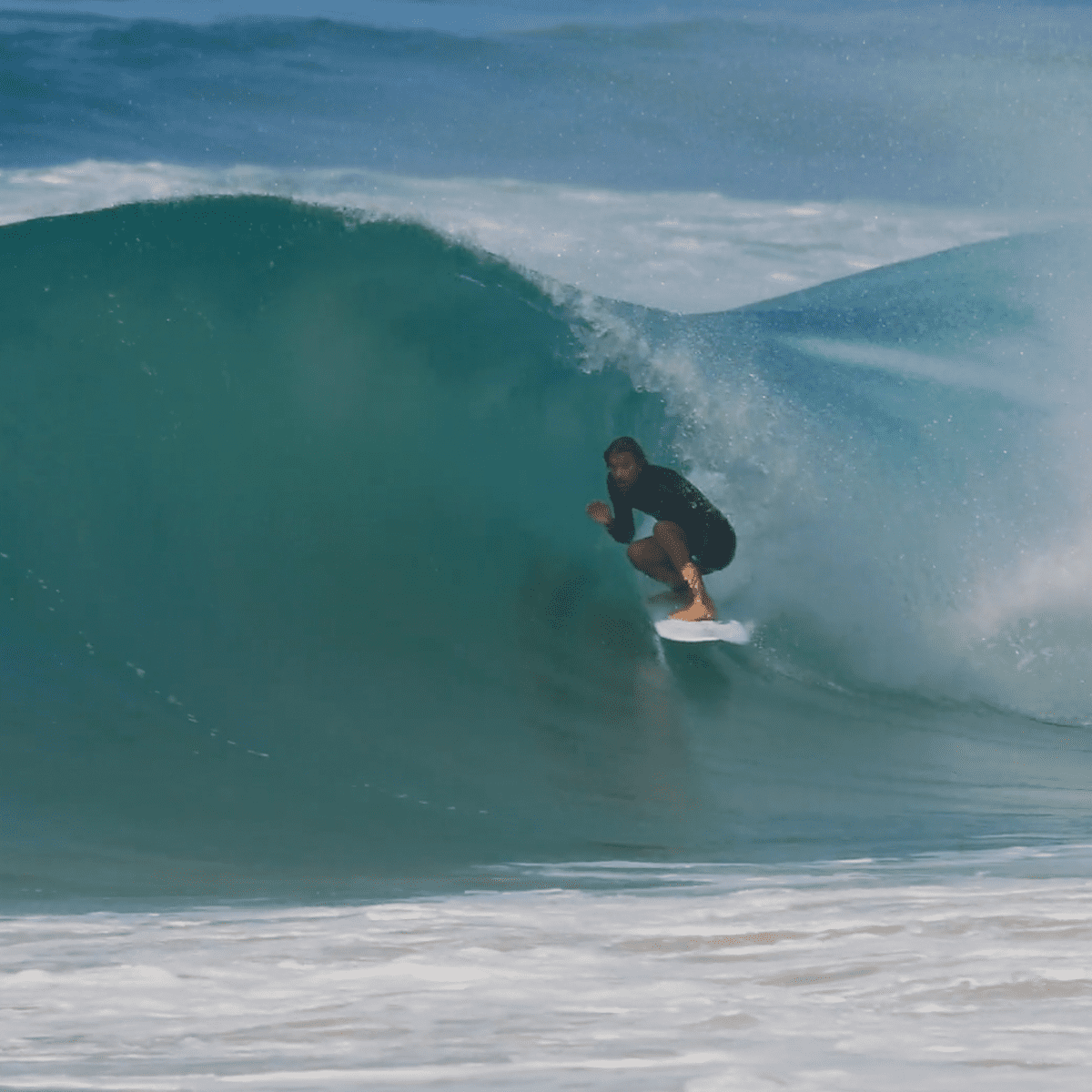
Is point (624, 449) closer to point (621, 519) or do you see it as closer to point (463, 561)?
point (621, 519)

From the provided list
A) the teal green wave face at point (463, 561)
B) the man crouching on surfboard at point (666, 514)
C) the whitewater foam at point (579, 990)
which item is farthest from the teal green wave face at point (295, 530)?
the whitewater foam at point (579, 990)

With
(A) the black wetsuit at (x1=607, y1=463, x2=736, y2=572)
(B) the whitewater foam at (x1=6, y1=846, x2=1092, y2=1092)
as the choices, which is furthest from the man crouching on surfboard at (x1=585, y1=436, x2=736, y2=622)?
(B) the whitewater foam at (x1=6, y1=846, x2=1092, y2=1092)

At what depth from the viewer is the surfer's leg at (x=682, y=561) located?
4402 millimetres

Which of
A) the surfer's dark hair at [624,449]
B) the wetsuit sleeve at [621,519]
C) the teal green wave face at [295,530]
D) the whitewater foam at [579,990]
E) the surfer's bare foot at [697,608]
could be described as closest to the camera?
the whitewater foam at [579,990]

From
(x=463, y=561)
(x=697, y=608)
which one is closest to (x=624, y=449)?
(x=697, y=608)

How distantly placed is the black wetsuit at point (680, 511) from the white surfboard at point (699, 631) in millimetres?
282

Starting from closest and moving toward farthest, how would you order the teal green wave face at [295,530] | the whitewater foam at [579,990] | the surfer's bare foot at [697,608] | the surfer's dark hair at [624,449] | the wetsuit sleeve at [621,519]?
the whitewater foam at [579,990] → the teal green wave face at [295,530] → the surfer's dark hair at [624,449] → the wetsuit sleeve at [621,519] → the surfer's bare foot at [697,608]

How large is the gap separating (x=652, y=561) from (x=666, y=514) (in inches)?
7.5

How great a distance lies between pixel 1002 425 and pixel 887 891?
402cm

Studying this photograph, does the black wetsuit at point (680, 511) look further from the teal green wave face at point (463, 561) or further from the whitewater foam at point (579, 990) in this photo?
the whitewater foam at point (579, 990)

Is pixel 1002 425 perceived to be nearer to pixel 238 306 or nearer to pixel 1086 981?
pixel 238 306

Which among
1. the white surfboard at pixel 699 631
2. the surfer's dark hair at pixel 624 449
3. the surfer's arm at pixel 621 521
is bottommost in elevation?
the white surfboard at pixel 699 631

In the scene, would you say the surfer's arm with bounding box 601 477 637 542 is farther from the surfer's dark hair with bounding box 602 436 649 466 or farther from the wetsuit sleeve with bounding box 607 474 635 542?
the surfer's dark hair with bounding box 602 436 649 466

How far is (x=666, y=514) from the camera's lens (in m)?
4.39
